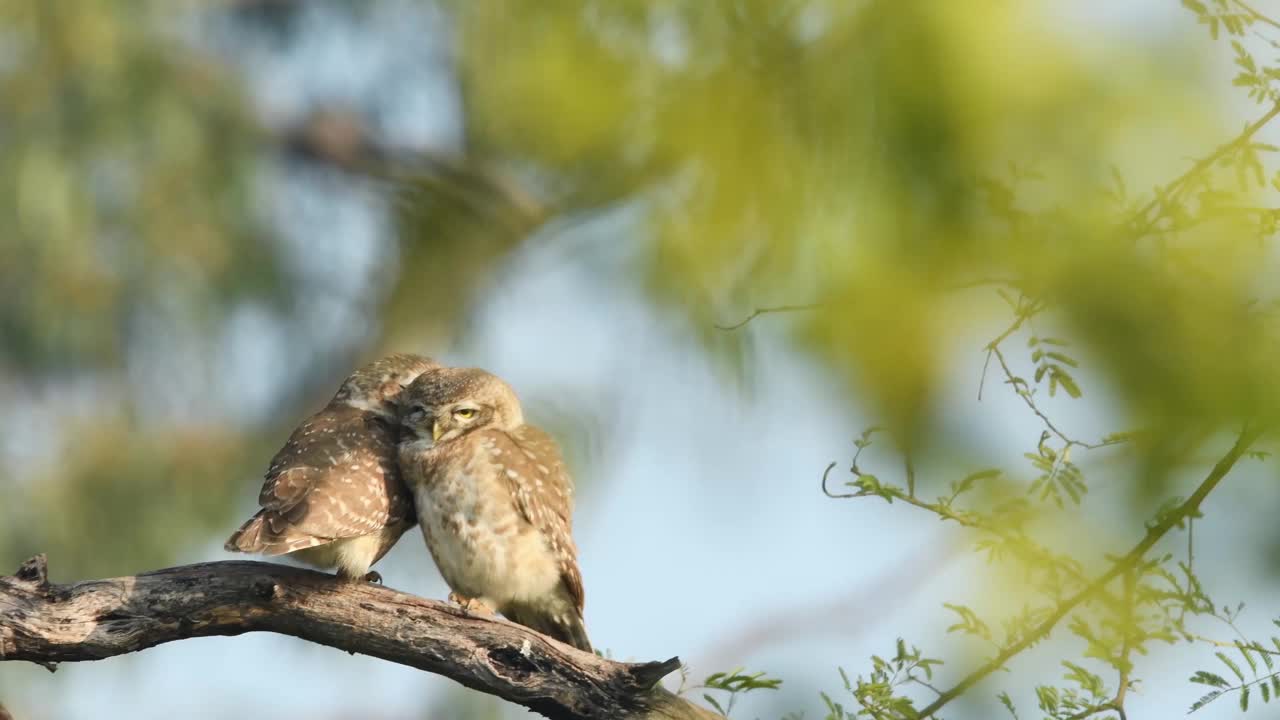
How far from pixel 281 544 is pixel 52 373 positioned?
25.3 feet

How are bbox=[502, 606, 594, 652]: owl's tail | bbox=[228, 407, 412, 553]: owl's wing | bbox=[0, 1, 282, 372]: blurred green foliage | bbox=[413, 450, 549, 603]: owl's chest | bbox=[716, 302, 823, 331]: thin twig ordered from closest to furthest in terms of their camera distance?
bbox=[716, 302, 823, 331]: thin twig → bbox=[228, 407, 412, 553]: owl's wing → bbox=[413, 450, 549, 603]: owl's chest → bbox=[502, 606, 594, 652]: owl's tail → bbox=[0, 1, 282, 372]: blurred green foliage

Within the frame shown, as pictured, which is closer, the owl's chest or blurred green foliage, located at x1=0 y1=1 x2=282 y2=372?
the owl's chest

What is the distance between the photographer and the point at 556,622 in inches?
134

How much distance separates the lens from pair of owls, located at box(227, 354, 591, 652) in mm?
3086

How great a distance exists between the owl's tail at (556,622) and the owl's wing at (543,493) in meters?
0.04

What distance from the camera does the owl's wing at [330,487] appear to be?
280cm

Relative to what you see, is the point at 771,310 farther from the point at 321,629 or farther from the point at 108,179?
the point at 108,179

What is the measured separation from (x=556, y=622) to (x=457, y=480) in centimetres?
41

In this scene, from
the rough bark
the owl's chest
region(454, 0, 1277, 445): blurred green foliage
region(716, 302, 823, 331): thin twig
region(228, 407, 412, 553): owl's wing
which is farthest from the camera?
the owl's chest

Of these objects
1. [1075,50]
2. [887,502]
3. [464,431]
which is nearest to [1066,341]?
[1075,50]

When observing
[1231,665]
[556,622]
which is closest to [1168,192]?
[1231,665]

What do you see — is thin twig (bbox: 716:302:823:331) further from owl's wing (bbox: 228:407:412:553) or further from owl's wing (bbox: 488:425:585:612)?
owl's wing (bbox: 488:425:585:612)

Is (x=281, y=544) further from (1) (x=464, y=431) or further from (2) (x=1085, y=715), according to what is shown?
(2) (x=1085, y=715)

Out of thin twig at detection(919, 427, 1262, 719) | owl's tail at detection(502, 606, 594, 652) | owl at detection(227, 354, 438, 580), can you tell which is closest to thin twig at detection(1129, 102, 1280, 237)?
thin twig at detection(919, 427, 1262, 719)
